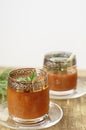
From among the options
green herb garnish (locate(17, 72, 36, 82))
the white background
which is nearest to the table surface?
green herb garnish (locate(17, 72, 36, 82))

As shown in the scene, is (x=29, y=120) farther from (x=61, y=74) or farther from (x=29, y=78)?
(x=61, y=74)

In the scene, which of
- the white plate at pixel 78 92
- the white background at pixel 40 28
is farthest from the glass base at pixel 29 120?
the white background at pixel 40 28

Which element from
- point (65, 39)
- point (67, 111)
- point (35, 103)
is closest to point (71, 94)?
point (67, 111)

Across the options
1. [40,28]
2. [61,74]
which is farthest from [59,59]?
[40,28]

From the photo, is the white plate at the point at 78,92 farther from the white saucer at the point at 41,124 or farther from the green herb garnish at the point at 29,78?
the green herb garnish at the point at 29,78

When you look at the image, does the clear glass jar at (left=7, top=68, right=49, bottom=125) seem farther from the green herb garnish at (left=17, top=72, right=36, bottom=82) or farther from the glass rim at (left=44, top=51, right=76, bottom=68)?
the glass rim at (left=44, top=51, right=76, bottom=68)

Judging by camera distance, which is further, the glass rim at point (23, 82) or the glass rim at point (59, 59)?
the glass rim at point (59, 59)
